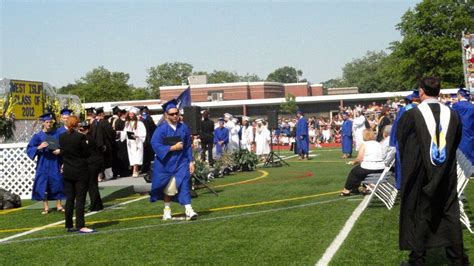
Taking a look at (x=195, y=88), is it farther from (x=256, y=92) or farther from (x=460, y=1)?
(x=460, y=1)

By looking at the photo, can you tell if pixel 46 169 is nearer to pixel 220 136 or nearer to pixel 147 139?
pixel 147 139

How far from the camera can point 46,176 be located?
43.2ft

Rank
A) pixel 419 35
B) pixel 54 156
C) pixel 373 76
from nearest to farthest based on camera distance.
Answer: pixel 54 156 → pixel 419 35 → pixel 373 76

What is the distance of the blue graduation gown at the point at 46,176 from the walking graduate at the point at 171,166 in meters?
2.46

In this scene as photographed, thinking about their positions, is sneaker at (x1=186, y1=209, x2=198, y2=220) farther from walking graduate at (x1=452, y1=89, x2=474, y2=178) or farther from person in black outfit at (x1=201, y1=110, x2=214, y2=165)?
person in black outfit at (x1=201, y1=110, x2=214, y2=165)

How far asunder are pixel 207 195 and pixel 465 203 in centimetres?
541

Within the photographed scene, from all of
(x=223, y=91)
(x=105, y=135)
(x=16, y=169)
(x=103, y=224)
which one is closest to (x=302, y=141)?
(x=105, y=135)

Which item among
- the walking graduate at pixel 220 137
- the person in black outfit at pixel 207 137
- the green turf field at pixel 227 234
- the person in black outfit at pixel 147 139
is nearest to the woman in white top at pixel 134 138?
the person in black outfit at pixel 147 139

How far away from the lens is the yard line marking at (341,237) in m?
7.59

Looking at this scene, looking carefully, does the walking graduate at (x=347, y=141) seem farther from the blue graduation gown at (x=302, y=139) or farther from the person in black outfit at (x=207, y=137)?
the person in black outfit at (x=207, y=137)

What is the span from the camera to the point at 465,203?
1204 cm

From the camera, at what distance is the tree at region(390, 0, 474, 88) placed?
6656 centimetres

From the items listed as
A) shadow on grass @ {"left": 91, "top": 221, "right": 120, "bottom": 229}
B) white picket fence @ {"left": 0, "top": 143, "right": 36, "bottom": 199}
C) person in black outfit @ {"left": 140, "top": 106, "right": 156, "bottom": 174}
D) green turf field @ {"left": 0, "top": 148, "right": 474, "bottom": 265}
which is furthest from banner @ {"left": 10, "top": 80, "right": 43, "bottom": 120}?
shadow on grass @ {"left": 91, "top": 221, "right": 120, "bottom": 229}

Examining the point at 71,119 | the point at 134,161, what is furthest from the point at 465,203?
the point at 134,161
